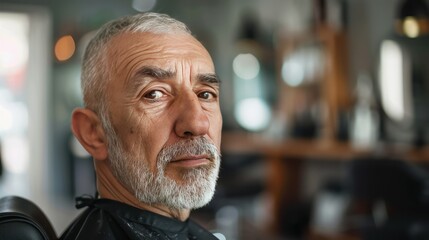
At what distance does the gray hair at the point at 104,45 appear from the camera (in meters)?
1.25

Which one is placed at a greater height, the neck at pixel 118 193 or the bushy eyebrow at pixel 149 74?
the bushy eyebrow at pixel 149 74

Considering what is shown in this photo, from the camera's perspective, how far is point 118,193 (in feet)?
4.20

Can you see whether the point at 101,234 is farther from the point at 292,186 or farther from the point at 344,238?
the point at 292,186

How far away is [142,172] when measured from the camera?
3.99ft

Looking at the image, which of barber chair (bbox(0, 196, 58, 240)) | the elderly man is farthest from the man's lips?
barber chair (bbox(0, 196, 58, 240))

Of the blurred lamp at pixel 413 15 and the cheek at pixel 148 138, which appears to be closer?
the cheek at pixel 148 138

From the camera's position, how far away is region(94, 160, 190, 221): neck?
1.26 meters

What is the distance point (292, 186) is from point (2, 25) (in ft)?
14.3

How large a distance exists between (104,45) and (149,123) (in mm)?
182

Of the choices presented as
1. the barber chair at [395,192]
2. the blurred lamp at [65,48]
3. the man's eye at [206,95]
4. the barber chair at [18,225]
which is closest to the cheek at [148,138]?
the man's eye at [206,95]

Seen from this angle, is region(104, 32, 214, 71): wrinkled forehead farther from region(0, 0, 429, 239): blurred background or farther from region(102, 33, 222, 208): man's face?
region(0, 0, 429, 239): blurred background

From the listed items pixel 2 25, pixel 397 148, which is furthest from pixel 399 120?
pixel 2 25

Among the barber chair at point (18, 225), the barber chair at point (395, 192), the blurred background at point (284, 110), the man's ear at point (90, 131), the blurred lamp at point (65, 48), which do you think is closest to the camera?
the barber chair at point (18, 225)

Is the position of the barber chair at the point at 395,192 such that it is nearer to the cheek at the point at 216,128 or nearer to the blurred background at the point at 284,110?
the blurred background at the point at 284,110
